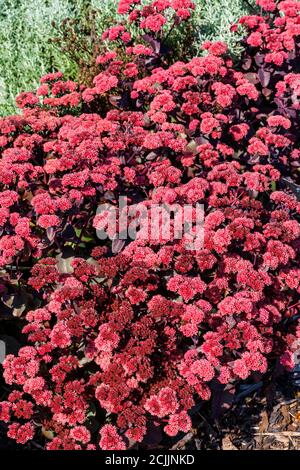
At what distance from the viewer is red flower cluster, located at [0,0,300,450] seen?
2557mm

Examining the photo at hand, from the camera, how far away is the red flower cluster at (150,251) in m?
2.56

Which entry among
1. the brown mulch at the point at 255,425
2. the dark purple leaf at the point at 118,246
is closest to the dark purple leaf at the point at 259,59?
the dark purple leaf at the point at 118,246

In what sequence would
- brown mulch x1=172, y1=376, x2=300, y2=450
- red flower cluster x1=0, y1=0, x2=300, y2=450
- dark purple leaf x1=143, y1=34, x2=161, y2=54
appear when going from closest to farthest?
red flower cluster x1=0, y1=0, x2=300, y2=450
brown mulch x1=172, y1=376, x2=300, y2=450
dark purple leaf x1=143, y1=34, x2=161, y2=54

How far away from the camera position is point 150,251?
113 inches

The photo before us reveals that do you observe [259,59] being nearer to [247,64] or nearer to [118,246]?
[247,64]

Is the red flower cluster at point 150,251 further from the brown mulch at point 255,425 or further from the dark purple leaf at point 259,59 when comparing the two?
the brown mulch at point 255,425

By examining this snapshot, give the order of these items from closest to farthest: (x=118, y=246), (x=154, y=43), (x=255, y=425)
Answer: (x=118, y=246)
(x=255, y=425)
(x=154, y=43)

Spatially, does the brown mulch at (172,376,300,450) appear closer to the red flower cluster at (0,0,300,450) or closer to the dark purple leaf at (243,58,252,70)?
the red flower cluster at (0,0,300,450)

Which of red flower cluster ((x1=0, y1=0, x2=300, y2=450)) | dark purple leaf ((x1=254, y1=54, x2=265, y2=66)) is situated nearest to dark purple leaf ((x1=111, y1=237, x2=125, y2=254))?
red flower cluster ((x1=0, y1=0, x2=300, y2=450))

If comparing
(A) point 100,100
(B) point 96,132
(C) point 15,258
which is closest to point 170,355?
(C) point 15,258

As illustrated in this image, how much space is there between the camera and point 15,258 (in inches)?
123

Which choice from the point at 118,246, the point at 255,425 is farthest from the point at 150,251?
the point at 255,425
